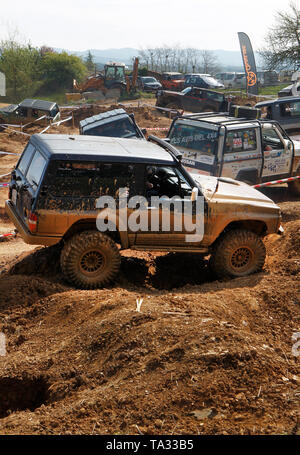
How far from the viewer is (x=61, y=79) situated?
135 ft

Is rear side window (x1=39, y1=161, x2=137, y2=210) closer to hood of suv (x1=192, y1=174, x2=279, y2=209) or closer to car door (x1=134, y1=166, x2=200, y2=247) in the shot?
car door (x1=134, y1=166, x2=200, y2=247)

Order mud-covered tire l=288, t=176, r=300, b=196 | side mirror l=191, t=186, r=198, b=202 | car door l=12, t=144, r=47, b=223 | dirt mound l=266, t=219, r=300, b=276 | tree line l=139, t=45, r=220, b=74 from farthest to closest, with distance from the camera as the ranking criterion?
tree line l=139, t=45, r=220, b=74 → mud-covered tire l=288, t=176, r=300, b=196 → dirt mound l=266, t=219, r=300, b=276 → side mirror l=191, t=186, r=198, b=202 → car door l=12, t=144, r=47, b=223

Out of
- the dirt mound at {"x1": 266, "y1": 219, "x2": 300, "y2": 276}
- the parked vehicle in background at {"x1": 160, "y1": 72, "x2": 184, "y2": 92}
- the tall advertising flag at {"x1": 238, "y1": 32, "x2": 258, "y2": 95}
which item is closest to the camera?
A: the dirt mound at {"x1": 266, "y1": 219, "x2": 300, "y2": 276}

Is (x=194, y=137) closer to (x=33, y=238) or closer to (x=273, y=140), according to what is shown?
(x=273, y=140)

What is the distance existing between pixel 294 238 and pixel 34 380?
4910 mm

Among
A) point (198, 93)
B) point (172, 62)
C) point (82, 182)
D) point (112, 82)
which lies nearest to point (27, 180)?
point (82, 182)

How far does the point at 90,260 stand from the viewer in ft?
20.5

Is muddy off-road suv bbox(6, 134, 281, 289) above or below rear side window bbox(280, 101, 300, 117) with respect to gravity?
below

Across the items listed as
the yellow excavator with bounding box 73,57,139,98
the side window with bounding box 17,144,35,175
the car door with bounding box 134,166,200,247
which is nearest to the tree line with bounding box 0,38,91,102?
the yellow excavator with bounding box 73,57,139,98

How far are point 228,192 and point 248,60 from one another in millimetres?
22415

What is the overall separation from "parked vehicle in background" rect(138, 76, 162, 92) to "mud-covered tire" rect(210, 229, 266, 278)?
28134mm

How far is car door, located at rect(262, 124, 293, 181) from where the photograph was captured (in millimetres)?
10188
